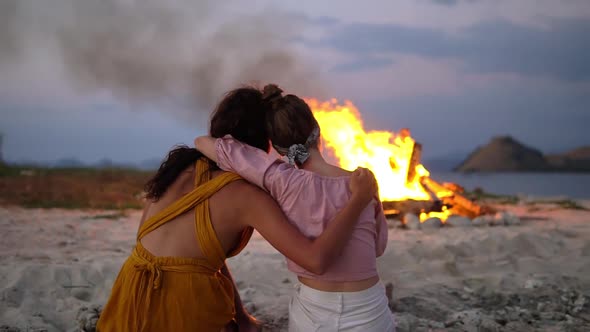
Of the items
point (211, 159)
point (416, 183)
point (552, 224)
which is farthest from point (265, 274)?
point (552, 224)

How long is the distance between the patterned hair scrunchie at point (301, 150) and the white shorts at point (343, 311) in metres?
0.64

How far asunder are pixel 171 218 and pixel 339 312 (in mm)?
953

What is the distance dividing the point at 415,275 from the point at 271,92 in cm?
306

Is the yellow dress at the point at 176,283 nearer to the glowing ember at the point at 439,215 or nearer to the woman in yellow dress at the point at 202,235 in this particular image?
the woman in yellow dress at the point at 202,235

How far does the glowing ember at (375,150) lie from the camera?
27.5ft

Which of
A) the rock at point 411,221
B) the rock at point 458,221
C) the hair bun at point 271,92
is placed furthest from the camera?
the rock at point 458,221

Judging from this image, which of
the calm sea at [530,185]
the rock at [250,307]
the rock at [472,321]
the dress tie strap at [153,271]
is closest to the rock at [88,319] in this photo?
the dress tie strap at [153,271]

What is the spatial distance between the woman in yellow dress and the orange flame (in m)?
5.72

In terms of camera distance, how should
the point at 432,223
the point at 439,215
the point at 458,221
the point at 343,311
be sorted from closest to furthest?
the point at 343,311 < the point at 432,223 < the point at 458,221 < the point at 439,215


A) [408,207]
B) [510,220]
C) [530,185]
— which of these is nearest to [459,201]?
[510,220]

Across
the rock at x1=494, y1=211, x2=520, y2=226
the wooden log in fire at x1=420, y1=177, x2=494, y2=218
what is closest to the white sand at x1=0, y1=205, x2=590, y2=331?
the rock at x1=494, y1=211, x2=520, y2=226

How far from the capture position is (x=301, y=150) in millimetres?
2459

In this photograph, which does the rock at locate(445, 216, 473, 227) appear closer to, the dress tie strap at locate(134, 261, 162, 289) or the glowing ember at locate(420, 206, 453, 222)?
the glowing ember at locate(420, 206, 453, 222)

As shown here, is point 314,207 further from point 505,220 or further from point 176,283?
point 505,220
